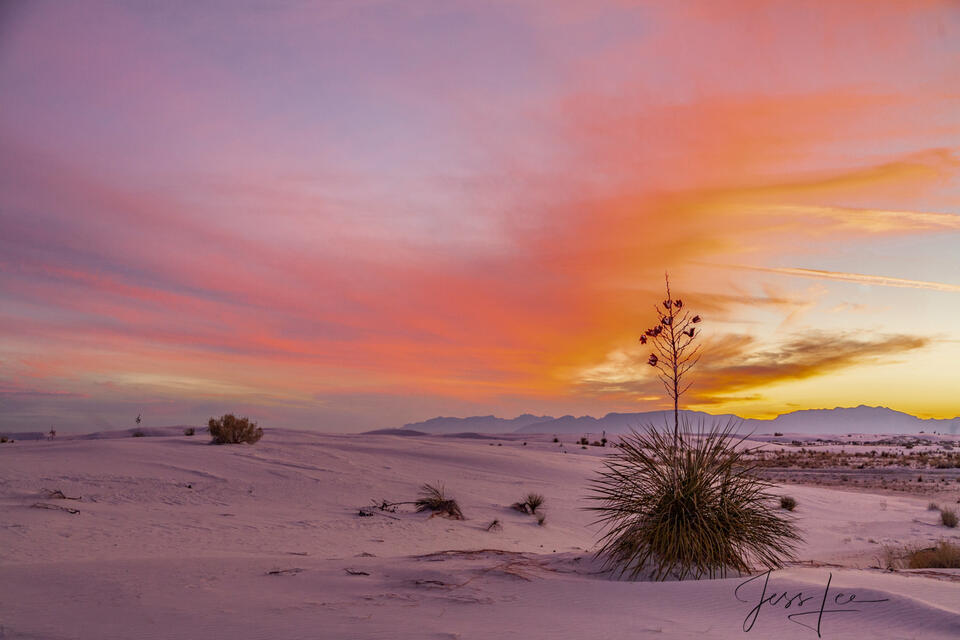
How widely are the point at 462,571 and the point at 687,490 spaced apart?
262 centimetres

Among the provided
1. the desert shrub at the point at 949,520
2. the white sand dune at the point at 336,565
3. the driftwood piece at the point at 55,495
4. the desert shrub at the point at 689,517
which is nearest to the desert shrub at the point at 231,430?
the white sand dune at the point at 336,565

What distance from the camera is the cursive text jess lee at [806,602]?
5.19m

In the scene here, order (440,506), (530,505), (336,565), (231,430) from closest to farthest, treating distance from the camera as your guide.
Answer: (336,565) < (440,506) < (530,505) < (231,430)

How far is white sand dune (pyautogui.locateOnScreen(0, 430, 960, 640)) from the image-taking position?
5.10m

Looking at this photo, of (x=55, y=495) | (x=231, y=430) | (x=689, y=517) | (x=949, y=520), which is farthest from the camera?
(x=231, y=430)

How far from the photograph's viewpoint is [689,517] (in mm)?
7277

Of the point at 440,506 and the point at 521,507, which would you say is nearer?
the point at 440,506

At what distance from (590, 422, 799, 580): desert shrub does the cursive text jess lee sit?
1082 millimetres

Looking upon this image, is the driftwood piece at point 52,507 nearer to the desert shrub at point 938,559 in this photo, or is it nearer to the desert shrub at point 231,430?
the desert shrub at point 231,430

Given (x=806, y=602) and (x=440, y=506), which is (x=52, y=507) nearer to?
(x=440, y=506)

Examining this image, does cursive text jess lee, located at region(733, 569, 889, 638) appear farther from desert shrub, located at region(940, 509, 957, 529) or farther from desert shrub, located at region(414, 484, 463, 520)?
desert shrub, located at region(940, 509, 957, 529)

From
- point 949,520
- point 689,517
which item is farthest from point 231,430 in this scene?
point 949,520

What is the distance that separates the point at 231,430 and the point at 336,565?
13.8 metres

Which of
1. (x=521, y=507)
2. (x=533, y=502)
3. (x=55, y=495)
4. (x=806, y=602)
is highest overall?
(x=806, y=602)
